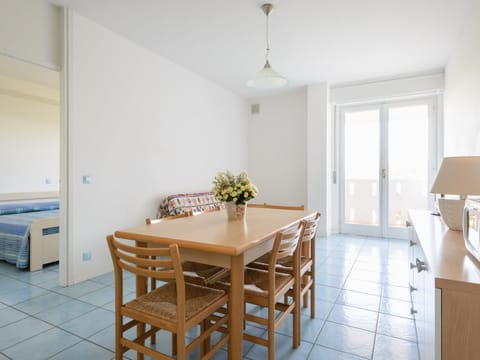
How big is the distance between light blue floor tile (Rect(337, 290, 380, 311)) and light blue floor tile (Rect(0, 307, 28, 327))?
8.62 feet

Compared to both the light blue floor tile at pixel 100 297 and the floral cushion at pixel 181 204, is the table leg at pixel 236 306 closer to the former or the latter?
the light blue floor tile at pixel 100 297

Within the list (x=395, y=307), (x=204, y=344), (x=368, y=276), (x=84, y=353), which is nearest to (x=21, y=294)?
(x=84, y=353)

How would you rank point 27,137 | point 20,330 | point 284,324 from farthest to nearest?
point 27,137 < point 284,324 < point 20,330

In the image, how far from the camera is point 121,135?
10.5ft

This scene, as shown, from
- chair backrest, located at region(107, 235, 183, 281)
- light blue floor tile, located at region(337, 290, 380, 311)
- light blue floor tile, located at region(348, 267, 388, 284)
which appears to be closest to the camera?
chair backrest, located at region(107, 235, 183, 281)

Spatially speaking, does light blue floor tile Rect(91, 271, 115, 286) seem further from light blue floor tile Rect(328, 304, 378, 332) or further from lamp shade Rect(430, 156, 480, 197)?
lamp shade Rect(430, 156, 480, 197)

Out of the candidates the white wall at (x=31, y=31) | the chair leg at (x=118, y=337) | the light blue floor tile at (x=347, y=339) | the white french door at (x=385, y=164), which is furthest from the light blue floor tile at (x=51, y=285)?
the white french door at (x=385, y=164)

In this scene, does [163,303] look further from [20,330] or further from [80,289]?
[80,289]

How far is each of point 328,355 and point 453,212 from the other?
121cm

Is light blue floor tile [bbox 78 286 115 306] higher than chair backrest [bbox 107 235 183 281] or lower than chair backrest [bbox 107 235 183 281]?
lower

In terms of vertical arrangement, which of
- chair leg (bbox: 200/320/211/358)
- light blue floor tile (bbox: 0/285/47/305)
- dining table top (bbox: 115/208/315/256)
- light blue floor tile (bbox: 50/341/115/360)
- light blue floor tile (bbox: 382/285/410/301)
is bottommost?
light blue floor tile (bbox: 50/341/115/360)

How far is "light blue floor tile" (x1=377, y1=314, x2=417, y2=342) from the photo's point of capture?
74.5 inches

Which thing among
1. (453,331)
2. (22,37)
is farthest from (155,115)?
(453,331)

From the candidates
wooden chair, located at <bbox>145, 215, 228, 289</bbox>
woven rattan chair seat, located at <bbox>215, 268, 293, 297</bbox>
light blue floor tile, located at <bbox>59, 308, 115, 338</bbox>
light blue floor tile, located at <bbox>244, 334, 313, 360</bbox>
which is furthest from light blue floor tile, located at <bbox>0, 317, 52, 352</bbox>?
light blue floor tile, located at <bbox>244, 334, 313, 360</bbox>
